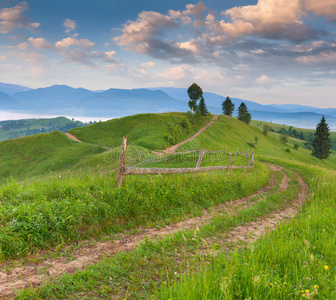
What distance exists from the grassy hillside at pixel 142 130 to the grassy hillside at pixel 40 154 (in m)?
6.15

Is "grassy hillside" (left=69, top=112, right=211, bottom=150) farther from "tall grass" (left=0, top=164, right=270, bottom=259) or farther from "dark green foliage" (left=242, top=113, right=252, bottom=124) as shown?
"tall grass" (left=0, top=164, right=270, bottom=259)

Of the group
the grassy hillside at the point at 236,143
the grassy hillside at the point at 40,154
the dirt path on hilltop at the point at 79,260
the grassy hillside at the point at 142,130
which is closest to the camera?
the dirt path on hilltop at the point at 79,260

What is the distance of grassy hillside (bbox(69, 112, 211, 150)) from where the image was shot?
55.8m

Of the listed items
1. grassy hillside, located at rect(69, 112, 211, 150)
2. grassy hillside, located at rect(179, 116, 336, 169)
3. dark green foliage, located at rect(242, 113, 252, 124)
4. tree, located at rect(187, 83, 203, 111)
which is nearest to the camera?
grassy hillside, located at rect(69, 112, 211, 150)

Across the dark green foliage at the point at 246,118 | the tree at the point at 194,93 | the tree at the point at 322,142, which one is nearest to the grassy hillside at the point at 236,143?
the tree at the point at 322,142

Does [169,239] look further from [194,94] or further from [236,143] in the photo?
[194,94]

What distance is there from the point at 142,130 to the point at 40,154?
30.2 meters

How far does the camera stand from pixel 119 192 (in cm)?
668

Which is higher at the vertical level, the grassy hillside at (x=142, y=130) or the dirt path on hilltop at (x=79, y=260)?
the grassy hillside at (x=142, y=130)

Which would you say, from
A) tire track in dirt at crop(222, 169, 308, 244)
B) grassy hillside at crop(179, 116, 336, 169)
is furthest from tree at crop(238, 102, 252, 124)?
tire track in dirt at crop(222, 169, 308, 244)

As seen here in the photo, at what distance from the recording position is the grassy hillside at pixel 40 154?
151 ft

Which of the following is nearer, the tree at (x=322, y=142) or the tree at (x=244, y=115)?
the tree at (x=322, y=142)

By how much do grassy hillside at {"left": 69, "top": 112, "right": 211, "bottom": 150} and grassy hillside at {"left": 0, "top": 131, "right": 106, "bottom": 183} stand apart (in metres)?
6.15

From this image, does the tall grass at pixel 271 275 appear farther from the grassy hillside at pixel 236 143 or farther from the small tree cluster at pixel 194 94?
the small tree cluster at pixel 194 94
